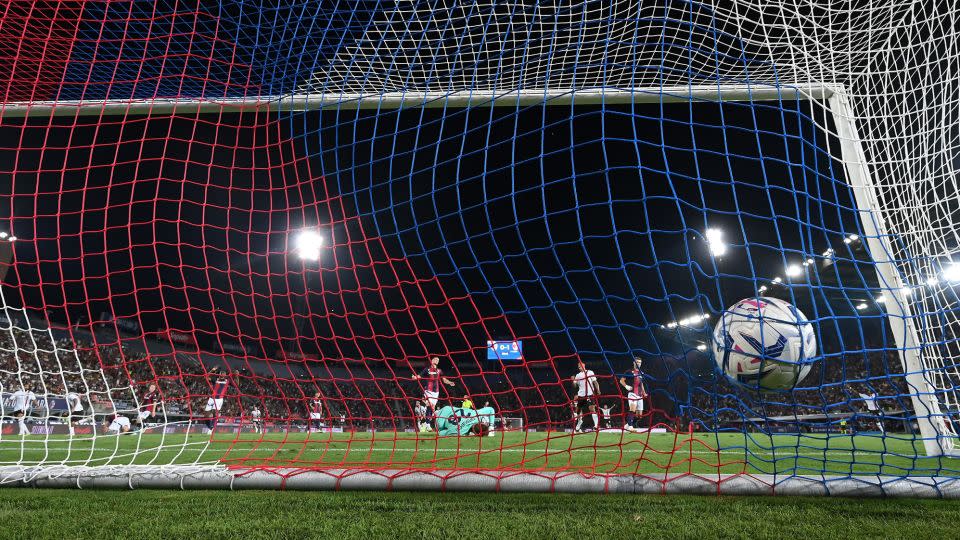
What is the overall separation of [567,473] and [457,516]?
73 cm

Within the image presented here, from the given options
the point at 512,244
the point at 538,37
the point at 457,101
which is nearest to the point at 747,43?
the point at 538,37

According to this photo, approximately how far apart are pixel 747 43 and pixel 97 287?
21948 millimetres

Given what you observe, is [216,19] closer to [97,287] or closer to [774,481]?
[774,481]

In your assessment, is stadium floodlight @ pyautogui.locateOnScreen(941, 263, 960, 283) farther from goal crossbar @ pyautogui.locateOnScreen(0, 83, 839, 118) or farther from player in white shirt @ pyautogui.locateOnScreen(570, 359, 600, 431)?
player in white shirt @ pyautogui.locateOnScreen(570, 359, 600, 431)

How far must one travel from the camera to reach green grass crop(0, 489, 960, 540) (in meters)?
1.85

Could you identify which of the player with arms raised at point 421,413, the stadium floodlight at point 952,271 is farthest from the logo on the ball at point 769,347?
the player with arms raised at point 421,413

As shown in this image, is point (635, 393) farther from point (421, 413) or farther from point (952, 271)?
point (952, 271)

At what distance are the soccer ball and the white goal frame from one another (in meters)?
0.40

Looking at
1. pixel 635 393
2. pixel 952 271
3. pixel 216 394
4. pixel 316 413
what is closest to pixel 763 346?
pixel 952 271

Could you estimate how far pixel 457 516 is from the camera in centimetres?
210

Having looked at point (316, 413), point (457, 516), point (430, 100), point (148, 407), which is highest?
point (430, 100)

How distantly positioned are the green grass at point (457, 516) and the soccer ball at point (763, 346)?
536mm

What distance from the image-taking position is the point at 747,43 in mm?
3350

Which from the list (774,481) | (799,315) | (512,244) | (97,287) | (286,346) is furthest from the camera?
(286,346)
